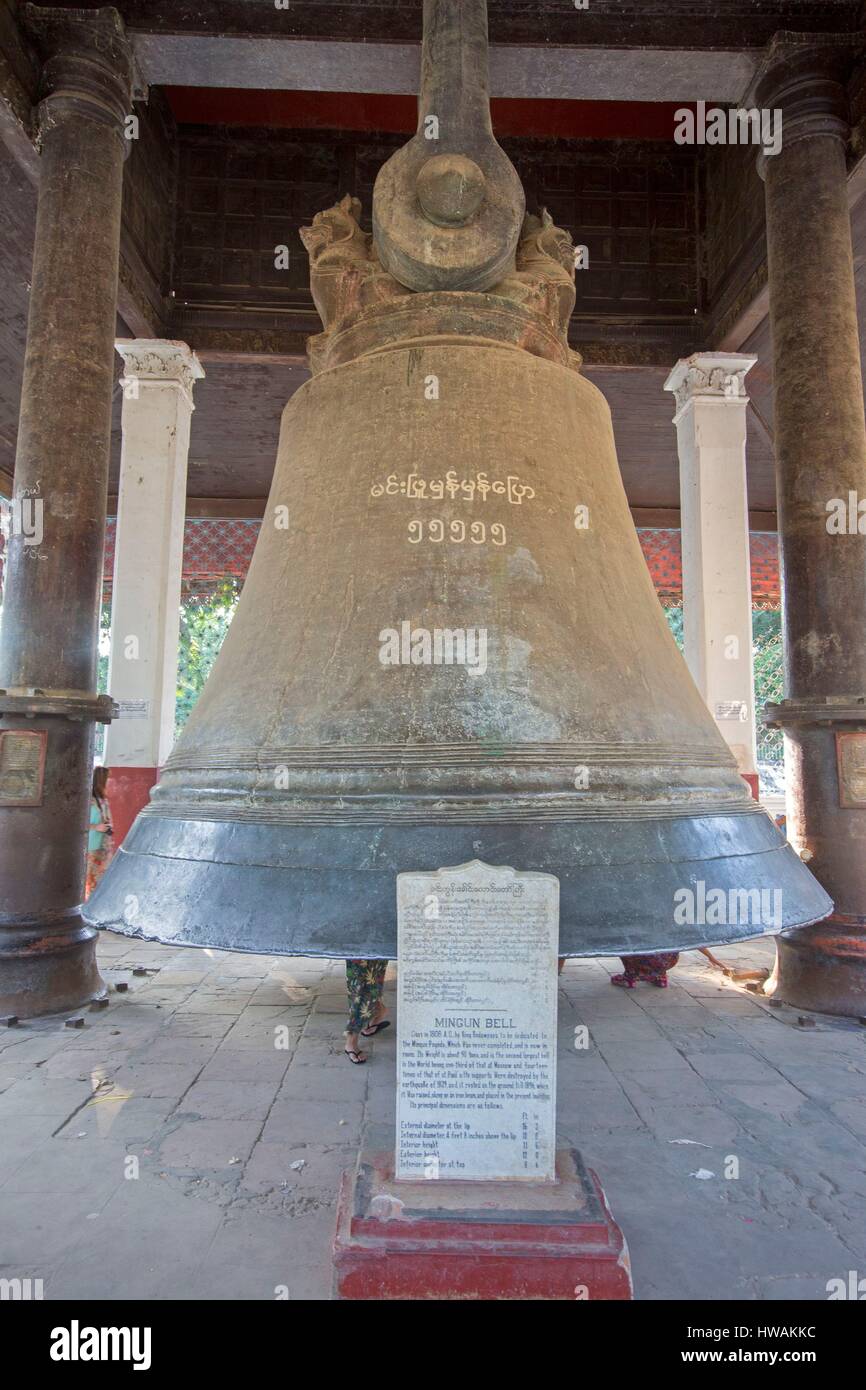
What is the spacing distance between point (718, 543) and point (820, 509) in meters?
2.25

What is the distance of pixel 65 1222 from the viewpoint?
82.3 inches

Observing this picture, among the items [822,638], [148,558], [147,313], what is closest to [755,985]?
[822,638]

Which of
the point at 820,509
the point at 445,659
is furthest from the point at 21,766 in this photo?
the point at 820,509

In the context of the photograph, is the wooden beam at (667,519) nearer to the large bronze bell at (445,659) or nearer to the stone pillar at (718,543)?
the stone pillar at (718,543)

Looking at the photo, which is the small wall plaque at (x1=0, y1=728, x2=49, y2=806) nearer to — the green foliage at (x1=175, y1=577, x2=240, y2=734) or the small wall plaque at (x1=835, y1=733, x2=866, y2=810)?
the small wall plaque at (x1=835, y1=733, x2=866, y2=810)

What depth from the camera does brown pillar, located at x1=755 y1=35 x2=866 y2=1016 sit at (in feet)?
12.6

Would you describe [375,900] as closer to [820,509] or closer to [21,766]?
[21,766]

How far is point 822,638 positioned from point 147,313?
480 centimetres

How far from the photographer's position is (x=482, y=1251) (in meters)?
1.66

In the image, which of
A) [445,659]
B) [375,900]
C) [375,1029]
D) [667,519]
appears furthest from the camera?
[667,519]

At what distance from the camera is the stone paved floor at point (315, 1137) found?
76.1 inches

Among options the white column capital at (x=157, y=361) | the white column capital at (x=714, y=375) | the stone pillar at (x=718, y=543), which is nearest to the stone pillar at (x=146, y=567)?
the white column capital at (x=157, y=361)

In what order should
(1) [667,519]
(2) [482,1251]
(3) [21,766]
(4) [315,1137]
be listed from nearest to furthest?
(2) [482,1251] → (4) [315,1137] → (3) [21,766] → (1) [667,519]

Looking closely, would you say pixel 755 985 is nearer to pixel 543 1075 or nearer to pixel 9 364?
pixel 543 1075
